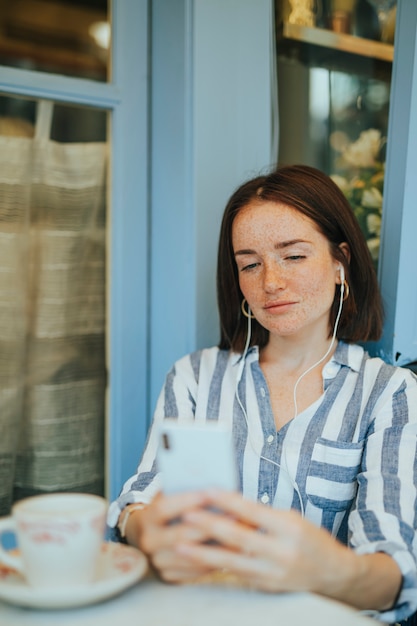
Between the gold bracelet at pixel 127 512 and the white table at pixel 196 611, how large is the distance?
35 cm

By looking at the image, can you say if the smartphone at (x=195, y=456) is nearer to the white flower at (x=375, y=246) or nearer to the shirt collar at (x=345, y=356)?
the shirt collar at (x=345, y=356)

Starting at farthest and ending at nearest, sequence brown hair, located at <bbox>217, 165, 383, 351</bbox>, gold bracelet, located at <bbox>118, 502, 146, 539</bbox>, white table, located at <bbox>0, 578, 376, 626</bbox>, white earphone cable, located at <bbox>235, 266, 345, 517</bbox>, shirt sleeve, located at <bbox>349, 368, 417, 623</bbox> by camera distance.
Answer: brown hair, located at <bbox>217, 165, 383, 351</bbox> < white earphone cable, located at <bbox>235, 266, 345, 517</bbox> < gold bracelet, located at <bbox>118, 502, 146, 539</bbox> < shirt sleeve, located at <bbox>349, 368, 417, 623</bbox> < white table, located at <bbox>0, 578, 376, 626</bbox>

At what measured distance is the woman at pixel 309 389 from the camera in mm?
1075

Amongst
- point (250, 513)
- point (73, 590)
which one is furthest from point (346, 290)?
point (73, 590)

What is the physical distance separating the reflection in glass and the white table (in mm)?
1260

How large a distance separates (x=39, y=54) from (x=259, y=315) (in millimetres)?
826

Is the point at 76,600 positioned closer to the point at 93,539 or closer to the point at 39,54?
the point at 93,539

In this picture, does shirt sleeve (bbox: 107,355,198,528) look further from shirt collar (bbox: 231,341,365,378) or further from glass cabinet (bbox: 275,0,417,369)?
glass cabinet (bbox: 275,0,417,369)

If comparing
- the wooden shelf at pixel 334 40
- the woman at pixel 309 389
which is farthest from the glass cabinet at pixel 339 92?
the woman at pixel 309 389

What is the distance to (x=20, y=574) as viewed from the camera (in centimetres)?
79

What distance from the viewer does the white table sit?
2.30ft

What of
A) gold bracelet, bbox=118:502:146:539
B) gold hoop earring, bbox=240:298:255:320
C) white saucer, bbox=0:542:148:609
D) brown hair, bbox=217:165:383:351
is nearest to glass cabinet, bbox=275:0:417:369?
brown hair, bbox=217:165:383:351

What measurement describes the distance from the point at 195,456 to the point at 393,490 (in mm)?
506

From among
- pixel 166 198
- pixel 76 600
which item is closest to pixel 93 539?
pixel 76 600
